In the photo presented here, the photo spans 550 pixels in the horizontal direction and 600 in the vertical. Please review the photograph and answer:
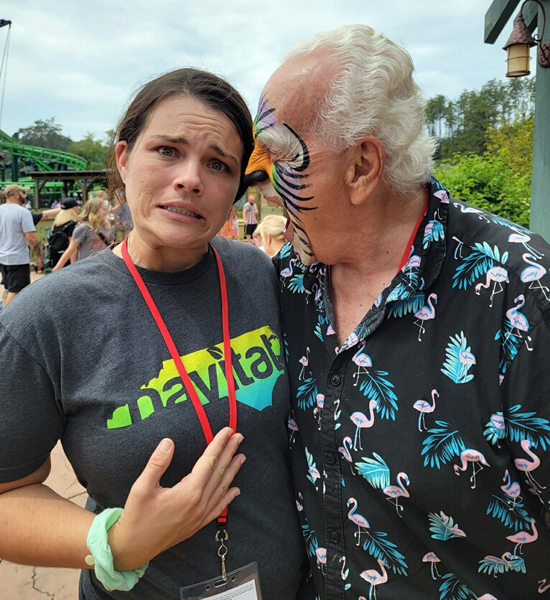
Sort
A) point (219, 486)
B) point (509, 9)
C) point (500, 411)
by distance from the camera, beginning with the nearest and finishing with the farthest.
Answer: point (500, 411) < point (219, 486) < point (509, 9)

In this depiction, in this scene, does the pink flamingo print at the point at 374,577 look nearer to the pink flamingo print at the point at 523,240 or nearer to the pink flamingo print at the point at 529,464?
the pink flamingo print at the point at 529,464

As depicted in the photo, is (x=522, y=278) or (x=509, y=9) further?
(x=509, y=9)

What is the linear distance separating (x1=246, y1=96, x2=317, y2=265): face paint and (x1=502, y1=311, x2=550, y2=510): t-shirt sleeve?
0.67 metres

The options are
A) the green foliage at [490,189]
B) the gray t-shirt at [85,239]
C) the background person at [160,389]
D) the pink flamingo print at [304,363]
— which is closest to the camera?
the background person at [160,389]

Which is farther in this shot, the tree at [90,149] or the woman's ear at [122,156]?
the tree at [90,149]

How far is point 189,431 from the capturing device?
49.8 inches

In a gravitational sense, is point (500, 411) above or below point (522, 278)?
below

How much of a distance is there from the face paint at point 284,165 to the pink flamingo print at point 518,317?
0.59 meters

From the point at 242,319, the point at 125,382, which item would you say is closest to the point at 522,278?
the point at 242,319

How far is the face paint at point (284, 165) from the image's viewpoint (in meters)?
1.38

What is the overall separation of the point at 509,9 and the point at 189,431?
5706 millimetres

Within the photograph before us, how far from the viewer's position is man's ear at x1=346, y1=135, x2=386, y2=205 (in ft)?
4.28

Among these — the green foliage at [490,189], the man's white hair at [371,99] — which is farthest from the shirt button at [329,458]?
the green foliage at [490,189]

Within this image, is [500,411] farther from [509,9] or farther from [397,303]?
[509,9]
